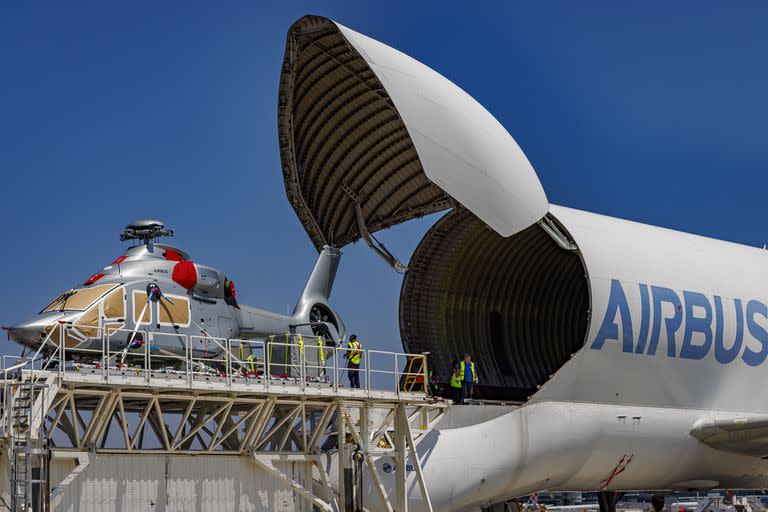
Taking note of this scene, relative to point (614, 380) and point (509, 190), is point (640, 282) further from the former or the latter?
point (509, 190)

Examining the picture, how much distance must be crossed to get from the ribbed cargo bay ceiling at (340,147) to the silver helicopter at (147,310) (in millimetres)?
6054

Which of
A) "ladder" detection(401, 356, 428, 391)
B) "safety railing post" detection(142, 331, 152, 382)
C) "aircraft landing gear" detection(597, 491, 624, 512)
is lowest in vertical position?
"aircraft landing gear" detection(597, 491, 624, 512)

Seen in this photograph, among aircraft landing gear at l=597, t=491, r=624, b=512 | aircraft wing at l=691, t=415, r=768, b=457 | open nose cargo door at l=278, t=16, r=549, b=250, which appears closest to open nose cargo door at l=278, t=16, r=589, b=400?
open nose cargo door at l=278, t=16, r=549, b=250

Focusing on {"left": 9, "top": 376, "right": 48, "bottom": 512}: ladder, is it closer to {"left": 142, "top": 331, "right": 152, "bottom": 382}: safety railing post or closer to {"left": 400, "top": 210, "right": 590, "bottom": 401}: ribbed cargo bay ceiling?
{"left": 142, "top": 331, "right": 152, "bottom": 382}: safety railing post

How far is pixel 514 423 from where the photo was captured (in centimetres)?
2397

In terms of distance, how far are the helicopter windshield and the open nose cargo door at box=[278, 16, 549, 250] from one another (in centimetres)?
759

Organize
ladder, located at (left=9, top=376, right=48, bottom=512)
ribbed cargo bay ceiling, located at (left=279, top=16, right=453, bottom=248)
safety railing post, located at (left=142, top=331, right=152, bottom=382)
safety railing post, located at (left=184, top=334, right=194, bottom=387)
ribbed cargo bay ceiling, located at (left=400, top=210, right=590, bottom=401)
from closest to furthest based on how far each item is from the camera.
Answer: ladder, located at (left=9, top=376, right=48, bottom=512) → safety railing post, located at (left=142, top=331, right=152, bottom=382) → safety railing post, located at (left=184, top=334, right=194, bottom=387) → ribbed cargo bay ceiling, located at (left=279, top=16, right=453, bottom=248) → ribbed cargo bay ceiling, located at (left=400, top=210, right=590, bottom=401)

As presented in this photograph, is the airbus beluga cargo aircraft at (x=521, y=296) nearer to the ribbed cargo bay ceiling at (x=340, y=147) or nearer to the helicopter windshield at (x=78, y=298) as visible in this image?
the ribbed cargo bay ceiling at (x=340, y=147)

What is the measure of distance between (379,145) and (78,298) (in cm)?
1056

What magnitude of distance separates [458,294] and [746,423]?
28.2ft

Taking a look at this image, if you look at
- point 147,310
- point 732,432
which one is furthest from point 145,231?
point 732,432

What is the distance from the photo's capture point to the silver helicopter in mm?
19406

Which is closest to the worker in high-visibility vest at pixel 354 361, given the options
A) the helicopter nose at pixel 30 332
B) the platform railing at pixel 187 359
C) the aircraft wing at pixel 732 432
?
the platform railing at pixel 187 359

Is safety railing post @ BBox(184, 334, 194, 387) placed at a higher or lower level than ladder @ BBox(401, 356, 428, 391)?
lower
